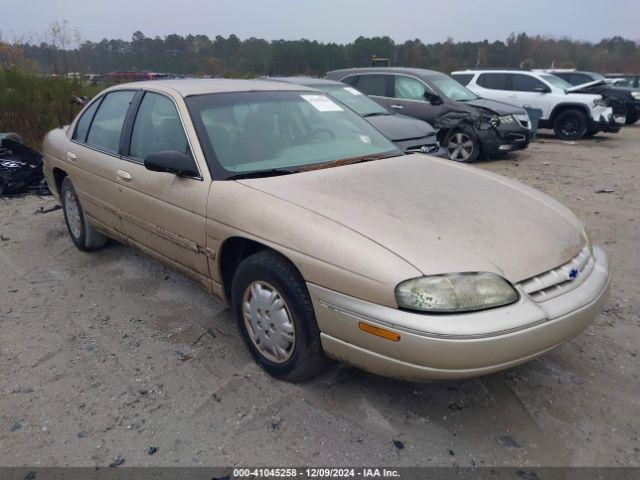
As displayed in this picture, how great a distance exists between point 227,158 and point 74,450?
1.74 metres

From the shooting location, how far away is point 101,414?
268 centimetres

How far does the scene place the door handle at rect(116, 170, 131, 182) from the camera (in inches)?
146

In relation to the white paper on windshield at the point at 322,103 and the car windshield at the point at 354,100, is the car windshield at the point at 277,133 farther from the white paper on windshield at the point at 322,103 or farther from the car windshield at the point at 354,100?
the car windshield at the point at 354,100

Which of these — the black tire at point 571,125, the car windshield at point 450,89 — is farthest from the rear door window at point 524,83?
the car windshield at point 450,89

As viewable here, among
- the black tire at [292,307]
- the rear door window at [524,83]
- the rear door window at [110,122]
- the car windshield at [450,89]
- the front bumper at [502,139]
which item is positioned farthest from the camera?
the rear door window at [524,83]

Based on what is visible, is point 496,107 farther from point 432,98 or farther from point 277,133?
point 277,133

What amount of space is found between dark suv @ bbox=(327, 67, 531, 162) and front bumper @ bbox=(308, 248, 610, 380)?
292 inches

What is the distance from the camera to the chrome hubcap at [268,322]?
107 inches

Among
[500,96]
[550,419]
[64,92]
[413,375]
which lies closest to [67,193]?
[413,375]

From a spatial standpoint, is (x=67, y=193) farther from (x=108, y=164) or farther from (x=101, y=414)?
(x=101, y=414)

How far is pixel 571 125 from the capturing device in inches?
515

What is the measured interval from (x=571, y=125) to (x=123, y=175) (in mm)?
12311

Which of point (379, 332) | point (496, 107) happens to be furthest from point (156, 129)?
point (496, 107)

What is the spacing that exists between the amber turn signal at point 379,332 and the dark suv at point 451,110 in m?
7.80
